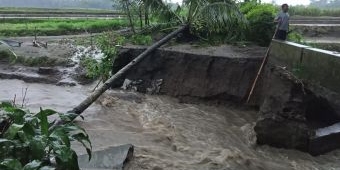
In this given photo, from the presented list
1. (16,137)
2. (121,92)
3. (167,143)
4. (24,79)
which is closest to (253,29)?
(121,92)

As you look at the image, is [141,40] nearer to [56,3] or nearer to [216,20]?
[216,20]

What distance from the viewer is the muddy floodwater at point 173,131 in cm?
786

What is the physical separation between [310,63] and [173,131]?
3.41 meters

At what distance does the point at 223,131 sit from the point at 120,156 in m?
3.55

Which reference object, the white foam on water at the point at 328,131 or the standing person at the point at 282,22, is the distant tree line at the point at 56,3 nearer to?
the standing person at the point at 282,22

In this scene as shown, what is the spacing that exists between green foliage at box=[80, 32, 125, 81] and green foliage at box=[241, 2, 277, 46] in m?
4.52

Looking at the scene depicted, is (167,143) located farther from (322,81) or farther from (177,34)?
(177,34)

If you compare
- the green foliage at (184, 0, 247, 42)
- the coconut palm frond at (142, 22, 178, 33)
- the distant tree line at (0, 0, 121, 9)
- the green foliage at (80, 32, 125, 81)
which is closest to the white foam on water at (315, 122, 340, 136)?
the green foliage at (184, 0, 247, 42)

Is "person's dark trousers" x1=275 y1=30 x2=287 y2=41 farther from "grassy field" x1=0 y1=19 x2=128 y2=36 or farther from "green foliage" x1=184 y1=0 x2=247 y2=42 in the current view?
"grassy field" x1=0 y1=19 x2=128 y2=36

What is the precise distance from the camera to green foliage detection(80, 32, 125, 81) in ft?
49.3

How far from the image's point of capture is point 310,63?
9953 millimetres

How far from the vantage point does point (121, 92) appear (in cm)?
1373

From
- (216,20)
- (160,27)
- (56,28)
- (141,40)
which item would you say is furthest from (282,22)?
(56,28)

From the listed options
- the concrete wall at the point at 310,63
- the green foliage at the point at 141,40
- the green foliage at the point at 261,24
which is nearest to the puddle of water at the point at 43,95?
the green foliage at the point at 141,40
